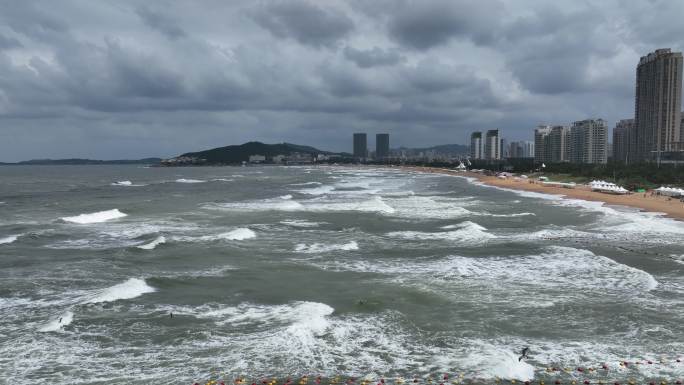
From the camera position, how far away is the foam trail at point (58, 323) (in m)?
14.5

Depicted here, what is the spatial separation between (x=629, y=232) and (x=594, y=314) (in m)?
19.4

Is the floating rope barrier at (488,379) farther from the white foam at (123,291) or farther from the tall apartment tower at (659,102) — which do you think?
the tall apartment tower at (659,102)

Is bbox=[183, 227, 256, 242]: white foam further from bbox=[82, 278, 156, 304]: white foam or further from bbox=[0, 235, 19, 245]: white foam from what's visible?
bbox=[82, 278, 156, 304]: white foam

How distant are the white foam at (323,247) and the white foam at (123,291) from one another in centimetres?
881

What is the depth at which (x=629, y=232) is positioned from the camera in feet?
105

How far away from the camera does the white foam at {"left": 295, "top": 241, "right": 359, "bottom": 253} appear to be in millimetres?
26516

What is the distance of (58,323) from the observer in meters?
14.9

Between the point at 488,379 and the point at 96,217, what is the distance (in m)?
38.4

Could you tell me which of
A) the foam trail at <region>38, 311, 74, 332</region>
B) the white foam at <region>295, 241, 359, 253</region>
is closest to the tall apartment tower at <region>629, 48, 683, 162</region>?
the white foam at <region>295, 241, 359, 253</region>

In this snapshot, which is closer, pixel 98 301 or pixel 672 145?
pixel 98 301

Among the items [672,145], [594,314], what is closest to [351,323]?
[594,314]

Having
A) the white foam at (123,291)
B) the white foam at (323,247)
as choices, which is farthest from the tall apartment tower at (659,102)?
the white foam at (123,291)

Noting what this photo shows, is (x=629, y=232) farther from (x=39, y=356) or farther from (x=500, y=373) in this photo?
(x=39, y=356)

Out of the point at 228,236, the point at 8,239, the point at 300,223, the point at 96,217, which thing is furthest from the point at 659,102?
the point at 8,239
